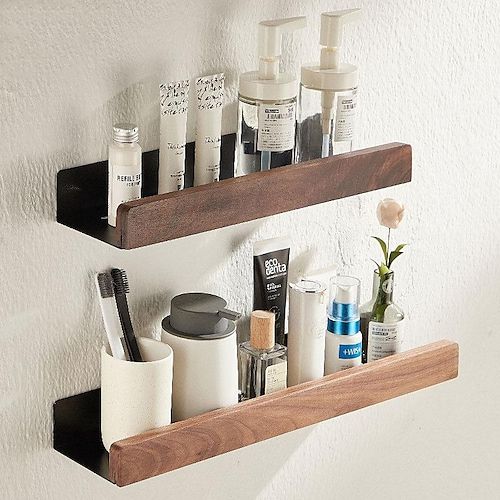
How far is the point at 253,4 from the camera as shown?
113cm

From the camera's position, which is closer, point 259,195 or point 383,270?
point 259,195

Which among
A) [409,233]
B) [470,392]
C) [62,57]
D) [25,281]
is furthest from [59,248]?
[470,392]

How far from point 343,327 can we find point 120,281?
268 millimetres

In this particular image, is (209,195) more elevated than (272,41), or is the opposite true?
(272,41)

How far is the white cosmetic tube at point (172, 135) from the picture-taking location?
1029mm

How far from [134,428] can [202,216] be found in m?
0.21

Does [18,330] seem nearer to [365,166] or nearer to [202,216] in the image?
[202,216]

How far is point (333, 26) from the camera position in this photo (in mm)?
1106

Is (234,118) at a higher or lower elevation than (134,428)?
higher

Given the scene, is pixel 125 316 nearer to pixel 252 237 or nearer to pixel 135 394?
pixel 135 394

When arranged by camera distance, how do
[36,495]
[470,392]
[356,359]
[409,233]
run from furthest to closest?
[470,392], [409,233], [356,359], [36,495]

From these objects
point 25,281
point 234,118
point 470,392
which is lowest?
point 470,392

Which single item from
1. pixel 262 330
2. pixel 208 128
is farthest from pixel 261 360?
pixel 208 128

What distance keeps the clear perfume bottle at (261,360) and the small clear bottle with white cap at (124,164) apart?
0.22 metres
